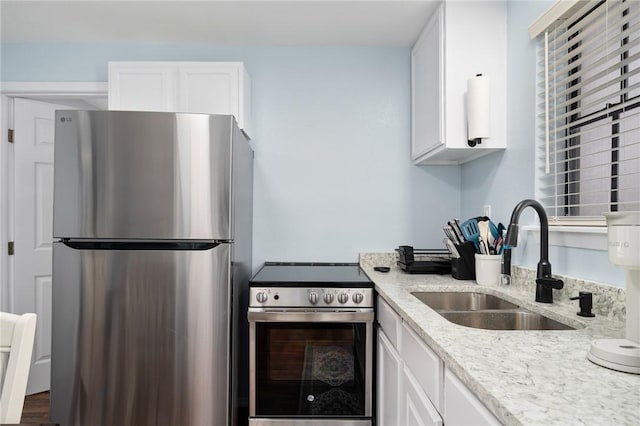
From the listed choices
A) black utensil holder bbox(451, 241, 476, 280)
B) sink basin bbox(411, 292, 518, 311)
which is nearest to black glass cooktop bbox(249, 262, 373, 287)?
sink basin bbox(411, 292, 518, 311)

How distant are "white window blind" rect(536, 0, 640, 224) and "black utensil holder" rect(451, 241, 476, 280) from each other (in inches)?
17.0

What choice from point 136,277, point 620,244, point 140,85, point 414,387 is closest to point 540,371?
point 620,244

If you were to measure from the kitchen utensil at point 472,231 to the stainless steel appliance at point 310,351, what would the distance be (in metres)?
0.56

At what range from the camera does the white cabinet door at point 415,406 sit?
1082 millimetres

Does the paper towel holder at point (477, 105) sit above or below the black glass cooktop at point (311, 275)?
above

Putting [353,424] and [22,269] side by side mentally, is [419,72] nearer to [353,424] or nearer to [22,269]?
[353,424]

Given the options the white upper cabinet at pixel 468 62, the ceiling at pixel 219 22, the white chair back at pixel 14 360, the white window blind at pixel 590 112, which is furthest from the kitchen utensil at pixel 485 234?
the white chair back at pixel 14 360

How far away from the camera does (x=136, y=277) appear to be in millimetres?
1725

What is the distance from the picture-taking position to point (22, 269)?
2611 millimetres

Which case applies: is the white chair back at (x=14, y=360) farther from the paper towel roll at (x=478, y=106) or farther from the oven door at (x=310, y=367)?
the paper towel roll at (x=478, y=106)

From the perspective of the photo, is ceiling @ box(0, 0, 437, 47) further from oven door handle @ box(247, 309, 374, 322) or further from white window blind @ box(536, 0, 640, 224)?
oven door handle @ box(247, 309, 374, 322)

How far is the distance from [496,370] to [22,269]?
306 centimetres

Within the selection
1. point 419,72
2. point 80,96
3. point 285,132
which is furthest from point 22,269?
point 419,72

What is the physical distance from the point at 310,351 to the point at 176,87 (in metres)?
1.73
